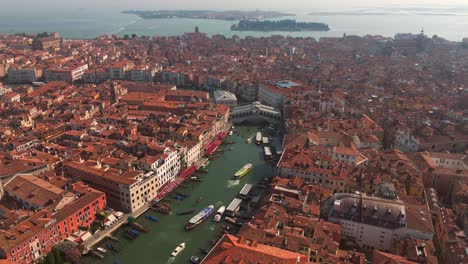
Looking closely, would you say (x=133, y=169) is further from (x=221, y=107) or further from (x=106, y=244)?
(x=221, y=107)

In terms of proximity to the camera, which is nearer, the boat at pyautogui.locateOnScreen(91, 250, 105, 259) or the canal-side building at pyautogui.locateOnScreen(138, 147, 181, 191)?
the boat at pyautogui.locateOnScreen(91, 250, 105, 259)

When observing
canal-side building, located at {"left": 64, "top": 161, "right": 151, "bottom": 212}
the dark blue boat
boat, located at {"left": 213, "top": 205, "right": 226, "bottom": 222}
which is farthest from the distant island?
the dark blue boat

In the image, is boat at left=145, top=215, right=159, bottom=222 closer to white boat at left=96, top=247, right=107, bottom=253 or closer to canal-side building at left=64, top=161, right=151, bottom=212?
canal-side building at left=64, top=161, right=151, bottom=212

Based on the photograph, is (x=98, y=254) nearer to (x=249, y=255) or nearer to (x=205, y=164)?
(x=249, y=255)

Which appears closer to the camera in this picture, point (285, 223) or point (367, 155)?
point (285, 223)

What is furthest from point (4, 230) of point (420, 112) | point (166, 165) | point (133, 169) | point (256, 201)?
point (420, 112)

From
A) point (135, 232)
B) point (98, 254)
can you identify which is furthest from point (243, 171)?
point (98, 254)

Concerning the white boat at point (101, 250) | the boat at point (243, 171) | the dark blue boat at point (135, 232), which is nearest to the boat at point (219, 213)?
the boat at point (243, 171)
